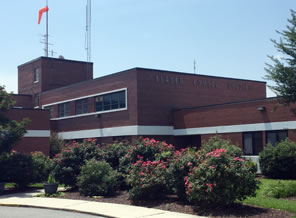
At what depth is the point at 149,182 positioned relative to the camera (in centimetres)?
1571

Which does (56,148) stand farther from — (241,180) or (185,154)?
(241,180)

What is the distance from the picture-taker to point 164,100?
119ft

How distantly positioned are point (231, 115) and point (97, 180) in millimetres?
15537

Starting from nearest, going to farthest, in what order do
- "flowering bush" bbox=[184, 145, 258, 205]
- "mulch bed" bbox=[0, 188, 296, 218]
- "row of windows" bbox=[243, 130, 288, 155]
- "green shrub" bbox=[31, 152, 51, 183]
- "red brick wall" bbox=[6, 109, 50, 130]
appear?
"mulch bed" bbox=[0, 188, 296, 218] → "flowering bush" bbox=[184, 145, 258, 205] → "green shrub" bbox=[31, 152, 51, 183] → "row of windows" bbox=[243, 130, 288, 155] → "red brick wall" bbox=[6, 109, 50, 130]

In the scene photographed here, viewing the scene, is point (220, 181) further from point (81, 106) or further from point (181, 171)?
point (81, 106)

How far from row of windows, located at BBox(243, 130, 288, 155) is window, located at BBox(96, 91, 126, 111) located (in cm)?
1125

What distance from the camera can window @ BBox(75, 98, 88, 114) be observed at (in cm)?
4109

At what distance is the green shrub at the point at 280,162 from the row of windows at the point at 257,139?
3.95 m

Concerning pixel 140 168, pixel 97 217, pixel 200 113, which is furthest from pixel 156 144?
pixel 200 113

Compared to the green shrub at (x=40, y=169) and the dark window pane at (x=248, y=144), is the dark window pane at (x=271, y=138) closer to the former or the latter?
the dark window pane at (x=248, y=144)

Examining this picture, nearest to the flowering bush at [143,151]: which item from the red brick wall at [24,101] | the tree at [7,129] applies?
the tree at [7,129]

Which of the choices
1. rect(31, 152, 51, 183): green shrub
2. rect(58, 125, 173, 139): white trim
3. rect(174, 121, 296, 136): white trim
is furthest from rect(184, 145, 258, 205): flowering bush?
rect(58, 125, 173, 139): white trim

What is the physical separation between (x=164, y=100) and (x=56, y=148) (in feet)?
37.6

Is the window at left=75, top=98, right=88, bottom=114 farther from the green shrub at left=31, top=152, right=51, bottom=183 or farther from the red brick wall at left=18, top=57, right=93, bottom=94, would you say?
the green shrub at left=31, top=152, right=51, bottom=183
